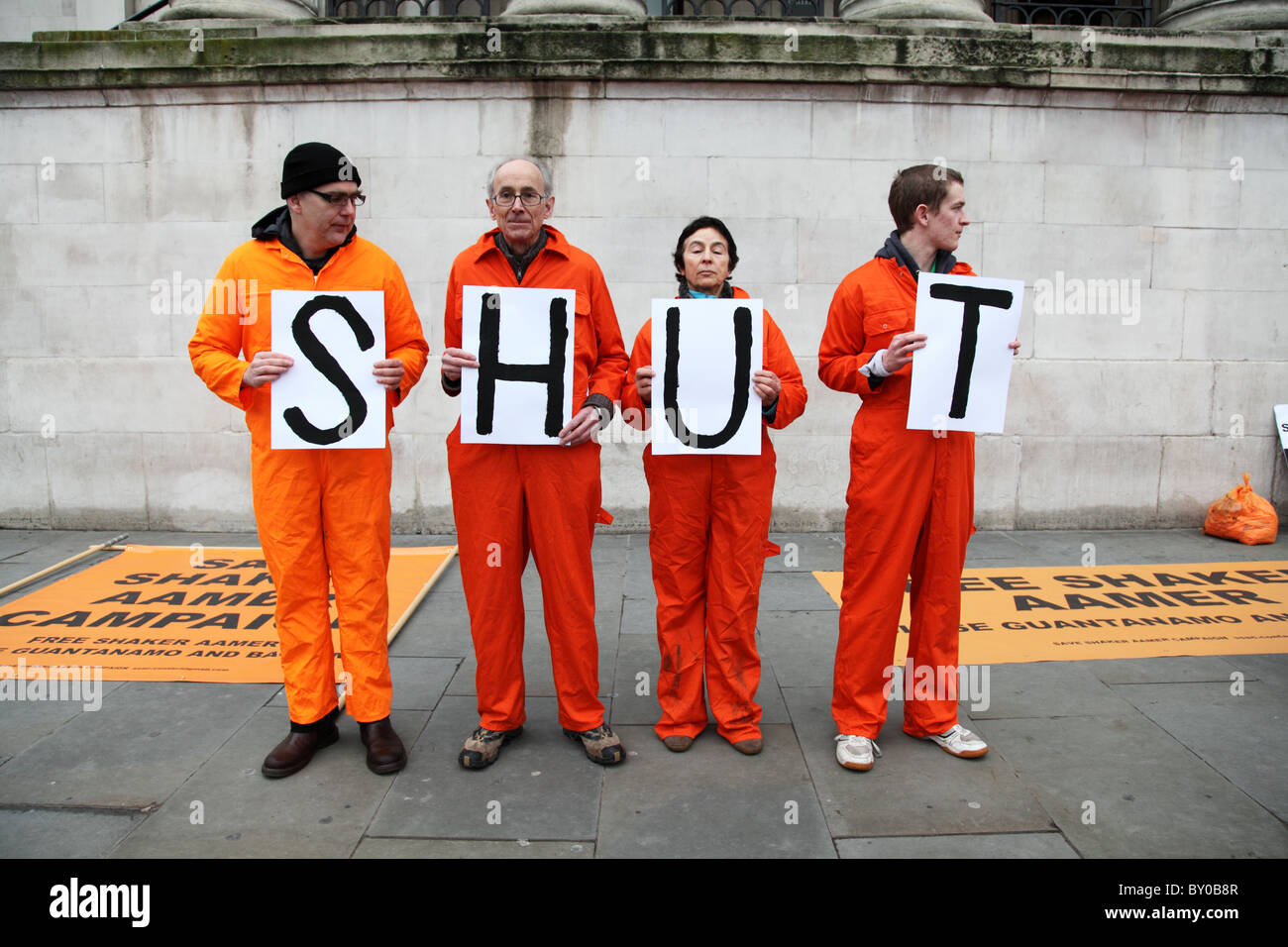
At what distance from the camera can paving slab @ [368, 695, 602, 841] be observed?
2875 mm

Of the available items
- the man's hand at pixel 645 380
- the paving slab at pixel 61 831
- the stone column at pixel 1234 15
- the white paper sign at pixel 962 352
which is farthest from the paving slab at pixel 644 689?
the stone column at pixel 1234 15

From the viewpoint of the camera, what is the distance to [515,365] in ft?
10.6

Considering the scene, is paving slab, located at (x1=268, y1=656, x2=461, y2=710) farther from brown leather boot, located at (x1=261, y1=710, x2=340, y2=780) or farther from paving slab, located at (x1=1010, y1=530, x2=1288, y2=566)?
paving slab, located at (x1=1010, y1=530, x2=1288, y2=566)

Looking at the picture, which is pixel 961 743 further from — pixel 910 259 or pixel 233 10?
pixel 233 10

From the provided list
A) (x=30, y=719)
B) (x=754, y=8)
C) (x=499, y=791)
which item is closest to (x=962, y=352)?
(x=499, y=791)

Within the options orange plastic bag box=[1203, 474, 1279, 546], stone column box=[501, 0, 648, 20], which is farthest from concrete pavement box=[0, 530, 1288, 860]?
stone column box=[501, 0, 648, 20]

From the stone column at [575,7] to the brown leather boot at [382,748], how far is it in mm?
5645

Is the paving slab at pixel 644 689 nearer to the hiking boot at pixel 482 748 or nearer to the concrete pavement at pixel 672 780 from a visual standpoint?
the concrete pavement at pixel 672 780

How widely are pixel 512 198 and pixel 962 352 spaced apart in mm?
1711

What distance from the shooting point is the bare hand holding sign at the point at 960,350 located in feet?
10.4

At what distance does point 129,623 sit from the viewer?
A: 4793 millimetres

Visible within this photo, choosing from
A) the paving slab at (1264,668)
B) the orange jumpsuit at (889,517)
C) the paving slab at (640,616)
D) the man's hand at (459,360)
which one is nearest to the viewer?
the man's hand at (459,360)
